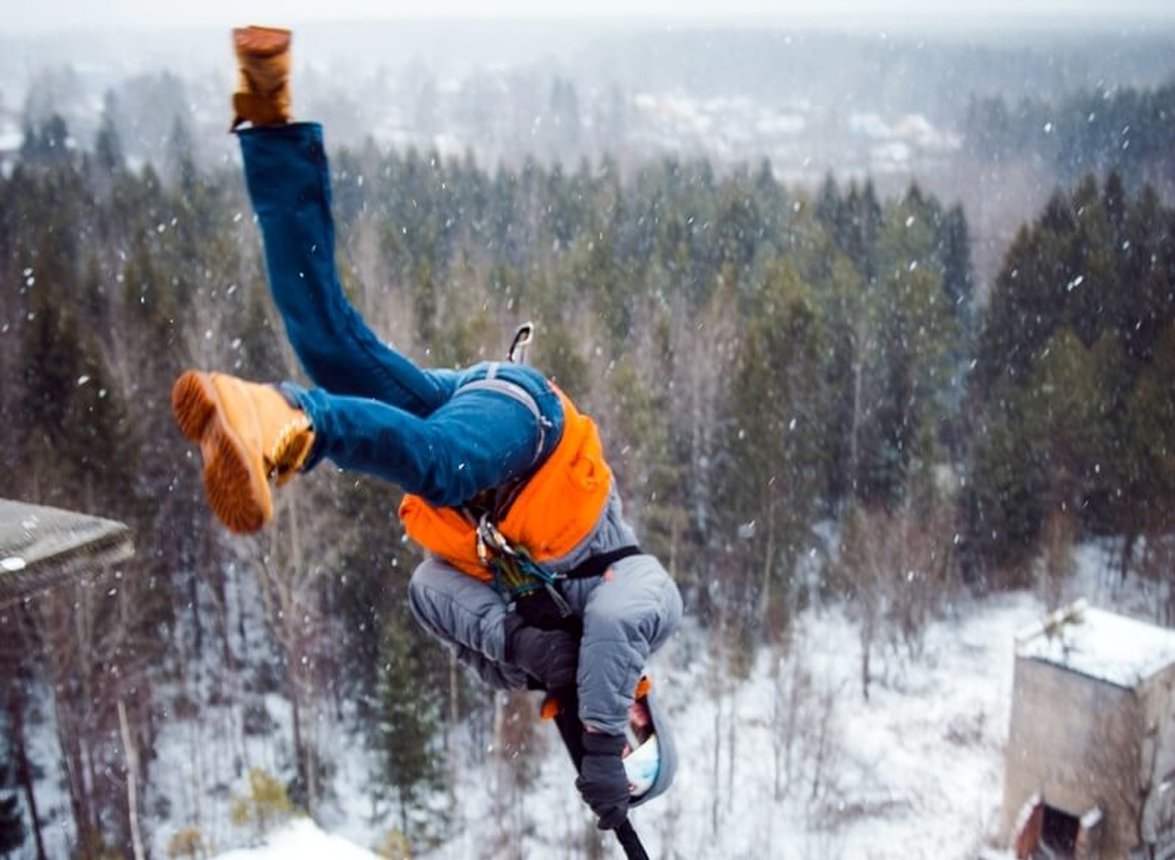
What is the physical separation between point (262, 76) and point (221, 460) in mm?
919

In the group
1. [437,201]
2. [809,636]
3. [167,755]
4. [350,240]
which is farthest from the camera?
[437,201]

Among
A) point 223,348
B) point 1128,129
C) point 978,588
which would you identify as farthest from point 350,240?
point 1128,129

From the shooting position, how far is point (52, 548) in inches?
88.0

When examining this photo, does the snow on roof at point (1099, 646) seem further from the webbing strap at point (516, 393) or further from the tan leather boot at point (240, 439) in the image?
the tan leather boot at point (240, 439)

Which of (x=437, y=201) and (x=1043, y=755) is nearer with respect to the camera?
(x=1043, y=755)

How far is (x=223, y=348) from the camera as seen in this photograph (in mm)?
17125

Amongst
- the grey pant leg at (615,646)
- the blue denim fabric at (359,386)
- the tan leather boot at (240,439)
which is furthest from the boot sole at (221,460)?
the grey pant leg at (615,646)

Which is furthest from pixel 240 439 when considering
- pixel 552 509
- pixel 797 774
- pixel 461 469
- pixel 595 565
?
pixel 797 774

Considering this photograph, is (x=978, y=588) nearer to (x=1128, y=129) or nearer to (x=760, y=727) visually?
(x=760, y=727)

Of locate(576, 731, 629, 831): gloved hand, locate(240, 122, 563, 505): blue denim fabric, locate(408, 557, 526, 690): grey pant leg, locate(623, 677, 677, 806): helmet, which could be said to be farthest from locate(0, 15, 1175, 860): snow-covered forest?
locate(240, 122, 563, 505): blue denim fabric

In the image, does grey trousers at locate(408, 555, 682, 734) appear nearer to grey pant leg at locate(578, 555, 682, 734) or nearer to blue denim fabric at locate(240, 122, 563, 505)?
grey pant leg at locate(578, 555, 682, 734)

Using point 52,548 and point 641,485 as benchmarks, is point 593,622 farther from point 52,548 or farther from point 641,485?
point 641,485

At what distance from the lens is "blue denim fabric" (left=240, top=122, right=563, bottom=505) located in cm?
240

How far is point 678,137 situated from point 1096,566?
23918 mm
